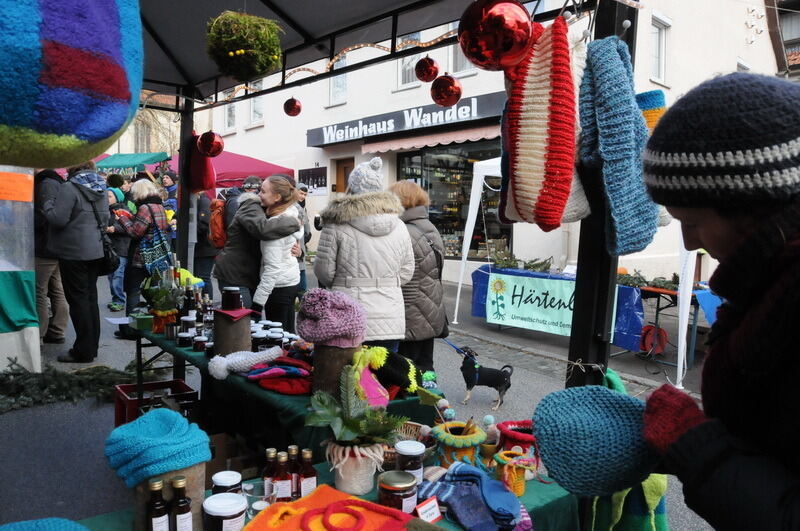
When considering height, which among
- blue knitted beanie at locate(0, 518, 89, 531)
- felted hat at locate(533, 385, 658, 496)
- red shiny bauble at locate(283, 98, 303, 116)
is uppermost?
red shiny bauble at locate(283, 98, 303, 116)

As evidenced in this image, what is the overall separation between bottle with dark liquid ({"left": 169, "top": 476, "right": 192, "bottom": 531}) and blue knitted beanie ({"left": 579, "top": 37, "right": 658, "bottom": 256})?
138cm

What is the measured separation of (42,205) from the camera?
17.1 feet

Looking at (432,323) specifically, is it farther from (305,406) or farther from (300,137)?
(300,137)

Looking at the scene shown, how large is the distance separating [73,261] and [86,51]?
5308 mm

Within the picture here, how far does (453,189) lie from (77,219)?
8.59 metres

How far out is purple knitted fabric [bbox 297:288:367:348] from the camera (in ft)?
7.18

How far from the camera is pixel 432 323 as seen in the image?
4293 millimetres

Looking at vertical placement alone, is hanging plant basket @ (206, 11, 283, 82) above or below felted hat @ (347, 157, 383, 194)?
above

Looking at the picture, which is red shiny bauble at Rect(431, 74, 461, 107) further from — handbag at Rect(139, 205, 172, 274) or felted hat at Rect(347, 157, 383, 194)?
handbag at Rect(139, 205, 172, 274)

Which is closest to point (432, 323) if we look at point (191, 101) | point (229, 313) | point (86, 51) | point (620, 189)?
point (229, 313)

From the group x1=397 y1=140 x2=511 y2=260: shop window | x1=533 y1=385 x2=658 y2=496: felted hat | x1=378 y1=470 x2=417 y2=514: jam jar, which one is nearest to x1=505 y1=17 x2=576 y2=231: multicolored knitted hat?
x1=533 y1=385 x2=658 y2=496: felted hat

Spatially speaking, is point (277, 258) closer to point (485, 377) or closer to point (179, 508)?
point (485, 377)

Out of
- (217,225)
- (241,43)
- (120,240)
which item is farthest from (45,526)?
(120,240)

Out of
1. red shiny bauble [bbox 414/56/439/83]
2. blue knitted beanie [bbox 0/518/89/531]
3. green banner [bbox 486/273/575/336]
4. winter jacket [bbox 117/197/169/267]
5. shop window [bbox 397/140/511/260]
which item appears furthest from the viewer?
shop window [bbox 397/140/511/260]
